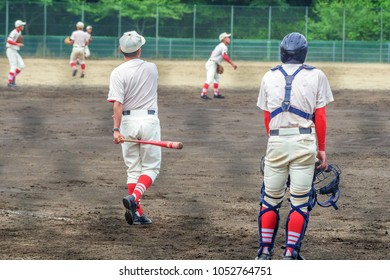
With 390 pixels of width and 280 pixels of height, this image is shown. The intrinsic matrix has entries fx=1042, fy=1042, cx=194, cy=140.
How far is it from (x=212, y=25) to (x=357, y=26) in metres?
7.54

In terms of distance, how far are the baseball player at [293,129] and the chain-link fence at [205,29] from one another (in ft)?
141

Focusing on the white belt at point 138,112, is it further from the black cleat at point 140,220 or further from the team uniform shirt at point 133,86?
the black cleat at point 140,220

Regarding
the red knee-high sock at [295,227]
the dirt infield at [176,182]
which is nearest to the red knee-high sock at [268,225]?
the red knee-high sock at [295,227]

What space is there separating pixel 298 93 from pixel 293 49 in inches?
15.1

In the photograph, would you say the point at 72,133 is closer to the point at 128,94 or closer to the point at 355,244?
the point at 128,94

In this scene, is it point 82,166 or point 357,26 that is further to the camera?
point 357,26

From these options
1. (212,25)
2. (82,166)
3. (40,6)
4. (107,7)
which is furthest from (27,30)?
(82,166)

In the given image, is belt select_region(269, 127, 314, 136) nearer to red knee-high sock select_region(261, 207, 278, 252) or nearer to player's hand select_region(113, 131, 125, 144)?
red knee-high sock select_region(261, 207, 278, 252)

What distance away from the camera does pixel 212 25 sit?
53906 mm

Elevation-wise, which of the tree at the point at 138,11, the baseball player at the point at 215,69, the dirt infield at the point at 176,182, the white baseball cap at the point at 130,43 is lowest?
the dirt infield at the point at 176,182

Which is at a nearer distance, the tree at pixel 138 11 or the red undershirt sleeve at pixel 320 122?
the red undershirt sleeve at pixel 320 122

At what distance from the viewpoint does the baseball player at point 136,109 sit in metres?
10.6

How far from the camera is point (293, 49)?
28.1ft

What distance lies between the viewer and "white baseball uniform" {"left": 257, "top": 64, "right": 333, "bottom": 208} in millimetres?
8453
